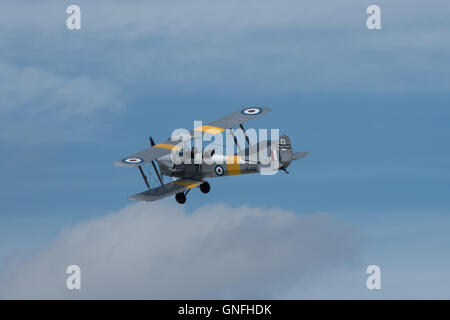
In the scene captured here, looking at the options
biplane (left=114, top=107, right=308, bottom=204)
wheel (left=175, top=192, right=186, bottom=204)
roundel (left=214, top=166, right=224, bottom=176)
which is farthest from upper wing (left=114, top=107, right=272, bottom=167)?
wheel (left=175, top=192, right=186, bottom=204)

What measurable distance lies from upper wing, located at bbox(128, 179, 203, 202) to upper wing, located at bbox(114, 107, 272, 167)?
A: 1.74 metres

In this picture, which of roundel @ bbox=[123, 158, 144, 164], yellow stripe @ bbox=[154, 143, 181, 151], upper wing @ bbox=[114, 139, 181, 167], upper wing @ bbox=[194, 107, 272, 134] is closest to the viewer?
upper wing @ bbox=[114, 139, 181, 167]

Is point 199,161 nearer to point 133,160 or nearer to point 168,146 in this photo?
point 168,146

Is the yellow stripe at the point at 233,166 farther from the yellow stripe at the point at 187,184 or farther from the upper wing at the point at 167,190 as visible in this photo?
the yellow stripe at the point at 187,184

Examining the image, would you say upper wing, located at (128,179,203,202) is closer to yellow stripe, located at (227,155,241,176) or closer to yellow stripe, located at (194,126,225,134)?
yellow stripe, located at (227,155,241,176)

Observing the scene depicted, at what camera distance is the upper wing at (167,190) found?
47000mm

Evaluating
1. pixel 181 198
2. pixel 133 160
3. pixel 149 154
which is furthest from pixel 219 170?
pixel 133 160

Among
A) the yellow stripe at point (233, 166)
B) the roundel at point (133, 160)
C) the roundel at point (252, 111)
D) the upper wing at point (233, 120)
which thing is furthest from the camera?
the roundel at point (252, 111)

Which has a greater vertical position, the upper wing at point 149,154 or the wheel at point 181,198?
the upper wing at point 149,154

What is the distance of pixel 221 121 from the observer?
51.6m

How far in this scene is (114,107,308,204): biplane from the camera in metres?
47.2

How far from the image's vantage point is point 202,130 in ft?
165

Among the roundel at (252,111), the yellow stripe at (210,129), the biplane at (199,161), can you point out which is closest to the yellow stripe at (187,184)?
the biplane at (199,161)
